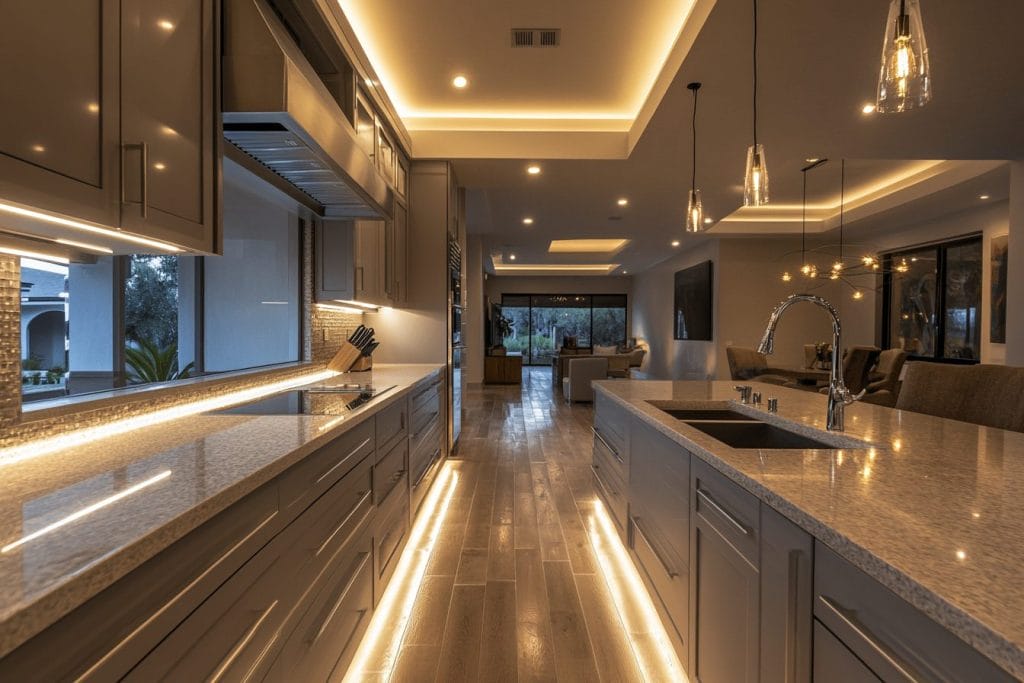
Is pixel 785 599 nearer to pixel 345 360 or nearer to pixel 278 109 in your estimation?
pixel 278 109

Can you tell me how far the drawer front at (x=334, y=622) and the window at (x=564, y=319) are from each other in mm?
13749

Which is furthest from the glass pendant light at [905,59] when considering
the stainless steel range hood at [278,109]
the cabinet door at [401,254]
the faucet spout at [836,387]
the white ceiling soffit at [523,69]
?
the cabinet door at [401,254]

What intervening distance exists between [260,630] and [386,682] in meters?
0.88

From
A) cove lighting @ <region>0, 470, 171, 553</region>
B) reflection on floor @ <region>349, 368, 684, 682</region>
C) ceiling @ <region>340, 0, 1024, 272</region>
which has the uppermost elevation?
ceiling @ <region>340, 0, 1024, 272</region>

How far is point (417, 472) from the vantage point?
291cm

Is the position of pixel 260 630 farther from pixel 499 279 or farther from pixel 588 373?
pixel 499 279

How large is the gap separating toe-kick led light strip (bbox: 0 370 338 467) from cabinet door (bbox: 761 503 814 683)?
1662 mm

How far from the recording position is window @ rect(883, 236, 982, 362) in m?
6.59

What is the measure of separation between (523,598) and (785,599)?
156cm

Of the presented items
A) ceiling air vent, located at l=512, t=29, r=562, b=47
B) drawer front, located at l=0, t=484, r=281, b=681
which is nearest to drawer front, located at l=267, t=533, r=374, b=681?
drawer front, located at l=0, t=484, r=281, b=681

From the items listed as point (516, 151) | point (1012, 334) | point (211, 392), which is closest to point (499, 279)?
point (516, 151)

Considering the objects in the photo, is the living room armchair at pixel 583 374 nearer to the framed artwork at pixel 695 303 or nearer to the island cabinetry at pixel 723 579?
the framed artwork at pixel 695 303

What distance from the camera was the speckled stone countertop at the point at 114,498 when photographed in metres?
0.59

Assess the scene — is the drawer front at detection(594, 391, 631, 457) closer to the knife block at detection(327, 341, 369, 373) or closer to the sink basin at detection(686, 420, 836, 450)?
the sink basin at detection(686, 420, 836, 450)
